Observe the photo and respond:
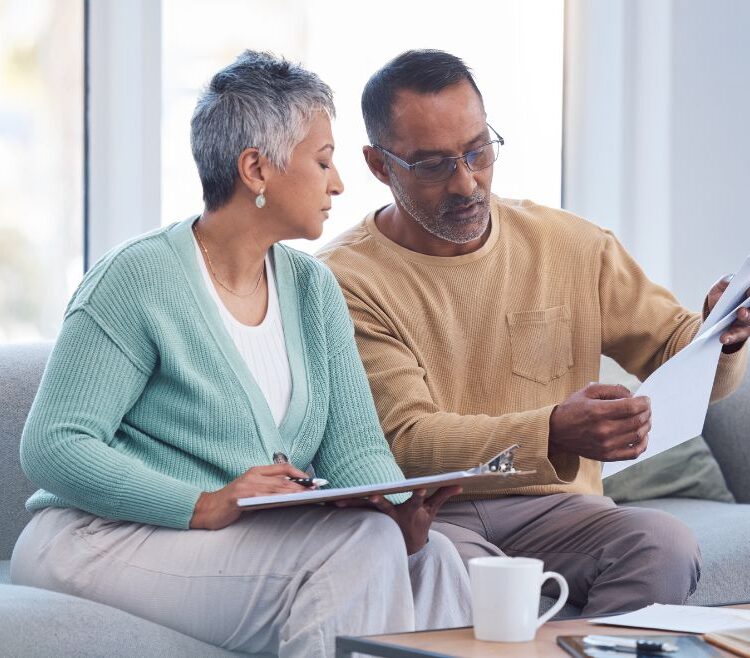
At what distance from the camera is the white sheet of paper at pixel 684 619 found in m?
1.29

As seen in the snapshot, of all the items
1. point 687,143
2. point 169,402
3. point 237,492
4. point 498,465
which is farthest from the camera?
point 687,143

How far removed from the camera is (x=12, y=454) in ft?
6.85

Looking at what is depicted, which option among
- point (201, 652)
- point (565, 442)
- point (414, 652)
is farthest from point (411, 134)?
point (414, 652)

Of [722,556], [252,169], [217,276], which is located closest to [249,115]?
[252,169]

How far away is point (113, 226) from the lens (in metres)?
2.88

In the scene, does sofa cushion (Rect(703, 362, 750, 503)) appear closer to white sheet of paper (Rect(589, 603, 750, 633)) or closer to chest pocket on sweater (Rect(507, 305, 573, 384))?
chest pocket on sweater (Rect(507, 305, 573, 384))

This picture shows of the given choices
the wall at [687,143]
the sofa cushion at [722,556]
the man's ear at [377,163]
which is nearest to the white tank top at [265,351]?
the man's ear at [377,163]

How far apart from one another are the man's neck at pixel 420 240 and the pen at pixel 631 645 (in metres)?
1.06

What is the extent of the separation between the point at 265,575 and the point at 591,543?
656 millimetres

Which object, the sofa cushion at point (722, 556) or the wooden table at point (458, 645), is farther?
the sofa cushion at point (722, 556)

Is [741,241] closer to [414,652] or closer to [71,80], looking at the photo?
[71,80]

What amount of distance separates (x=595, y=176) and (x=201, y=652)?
2297mm

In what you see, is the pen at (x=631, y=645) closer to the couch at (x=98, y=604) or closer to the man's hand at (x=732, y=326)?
the couch at (x=98, y=604)

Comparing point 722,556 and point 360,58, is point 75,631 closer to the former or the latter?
point 722,556
